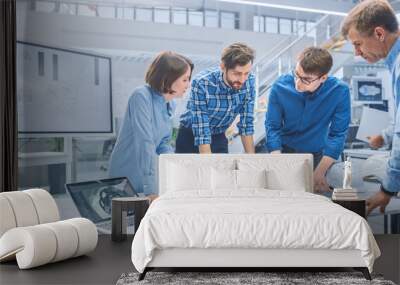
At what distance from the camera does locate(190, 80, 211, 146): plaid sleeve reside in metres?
6.85

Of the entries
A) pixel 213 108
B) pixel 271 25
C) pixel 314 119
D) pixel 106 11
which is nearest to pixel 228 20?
pixel 271 25

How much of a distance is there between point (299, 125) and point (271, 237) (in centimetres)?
275

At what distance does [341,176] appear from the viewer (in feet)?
22.6

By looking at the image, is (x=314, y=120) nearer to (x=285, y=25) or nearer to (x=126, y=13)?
(x=285, y=25)

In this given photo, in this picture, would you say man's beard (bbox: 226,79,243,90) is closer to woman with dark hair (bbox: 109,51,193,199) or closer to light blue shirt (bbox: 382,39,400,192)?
woman with dark hair (bbox: 109,51,193,199)

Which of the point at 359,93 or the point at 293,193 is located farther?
the point at 359,93

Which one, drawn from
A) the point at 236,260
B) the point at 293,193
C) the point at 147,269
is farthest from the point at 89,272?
the point at 293,193

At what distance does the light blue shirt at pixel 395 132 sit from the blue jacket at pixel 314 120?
529mm

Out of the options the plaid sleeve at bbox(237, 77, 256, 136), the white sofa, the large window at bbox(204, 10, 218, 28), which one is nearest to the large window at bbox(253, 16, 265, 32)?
the large window at bbox(204, 10, 218, 28)

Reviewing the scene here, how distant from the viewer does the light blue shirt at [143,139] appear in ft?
22.6

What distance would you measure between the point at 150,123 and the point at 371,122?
8.38ft

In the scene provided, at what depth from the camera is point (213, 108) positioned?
6883mm

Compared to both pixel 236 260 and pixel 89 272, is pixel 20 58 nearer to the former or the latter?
pixel 89 272

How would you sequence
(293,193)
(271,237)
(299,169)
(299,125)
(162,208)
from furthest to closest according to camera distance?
(299,125) < (299,169) < (293,193) < (162,208) < (271,237)
